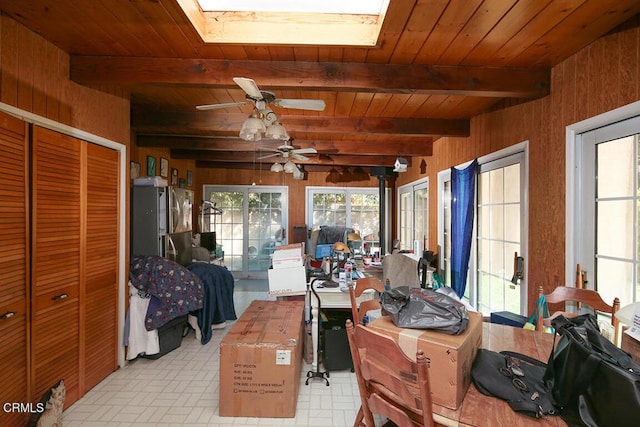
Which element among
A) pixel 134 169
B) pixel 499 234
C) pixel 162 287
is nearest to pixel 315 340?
pixel 162 287

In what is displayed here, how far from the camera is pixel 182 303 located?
319cm

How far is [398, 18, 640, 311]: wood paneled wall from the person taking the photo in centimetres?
167

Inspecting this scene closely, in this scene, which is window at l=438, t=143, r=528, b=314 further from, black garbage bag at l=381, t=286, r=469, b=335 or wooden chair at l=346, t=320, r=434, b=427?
wooden chair at l=346, t=320, r=434, b=427

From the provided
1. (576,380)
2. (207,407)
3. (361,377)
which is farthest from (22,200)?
(576,380)

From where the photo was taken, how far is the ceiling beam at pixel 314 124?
3.34 meters

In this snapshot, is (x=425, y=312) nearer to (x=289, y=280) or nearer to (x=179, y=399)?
(x=289, y=280)

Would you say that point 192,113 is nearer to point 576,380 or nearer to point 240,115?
point 240,115

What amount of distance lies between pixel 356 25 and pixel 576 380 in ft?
6.51

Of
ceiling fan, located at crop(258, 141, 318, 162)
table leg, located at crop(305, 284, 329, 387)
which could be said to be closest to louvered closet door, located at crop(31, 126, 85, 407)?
table leg, located at crop(305, 284, 329, 387)

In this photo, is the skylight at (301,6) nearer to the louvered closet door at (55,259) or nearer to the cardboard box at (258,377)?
the louvered closet door at (55,259)

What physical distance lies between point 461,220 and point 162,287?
10.3 feet

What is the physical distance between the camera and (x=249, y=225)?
7.07 m

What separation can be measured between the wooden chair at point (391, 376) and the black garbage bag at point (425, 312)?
0.22m

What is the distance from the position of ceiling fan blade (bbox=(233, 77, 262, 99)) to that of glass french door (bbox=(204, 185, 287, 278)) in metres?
4.95
